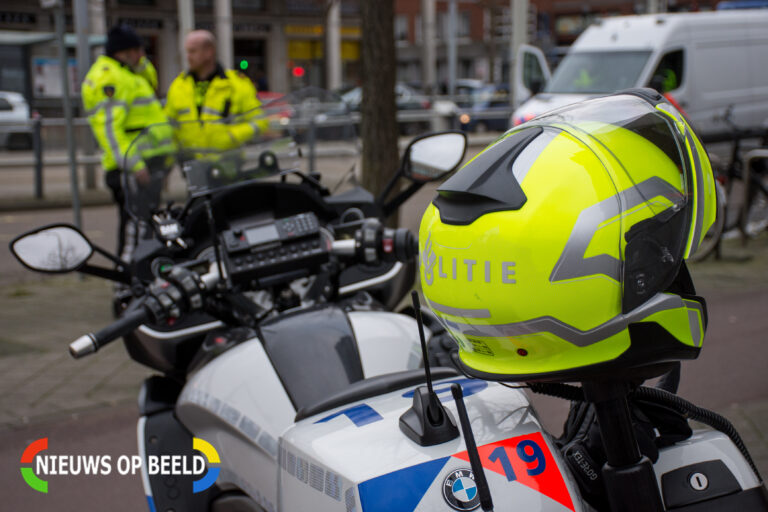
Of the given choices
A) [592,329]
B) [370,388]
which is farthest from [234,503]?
[592,329]

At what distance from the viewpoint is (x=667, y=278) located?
125 centimetres

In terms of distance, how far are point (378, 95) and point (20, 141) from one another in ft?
30.4

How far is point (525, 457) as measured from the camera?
1.36 metres

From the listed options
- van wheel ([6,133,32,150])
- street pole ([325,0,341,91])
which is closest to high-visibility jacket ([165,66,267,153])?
van wheel ([6,133,32,150])

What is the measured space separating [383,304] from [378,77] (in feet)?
14.2

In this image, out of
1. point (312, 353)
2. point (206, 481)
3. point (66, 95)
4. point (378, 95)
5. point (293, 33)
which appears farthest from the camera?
point (293, 33)

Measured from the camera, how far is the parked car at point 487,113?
1870cm

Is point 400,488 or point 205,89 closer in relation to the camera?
point 400,488

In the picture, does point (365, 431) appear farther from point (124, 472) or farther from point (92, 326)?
point (92, 326)

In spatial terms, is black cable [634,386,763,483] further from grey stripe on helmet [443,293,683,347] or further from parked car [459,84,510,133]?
parked car [459,84,510,133]

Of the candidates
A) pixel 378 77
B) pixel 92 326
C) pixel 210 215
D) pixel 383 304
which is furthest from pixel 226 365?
pixel 378 77

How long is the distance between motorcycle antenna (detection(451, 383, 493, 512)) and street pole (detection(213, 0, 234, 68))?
35.3m

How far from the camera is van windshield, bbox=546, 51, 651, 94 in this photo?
40.5ft

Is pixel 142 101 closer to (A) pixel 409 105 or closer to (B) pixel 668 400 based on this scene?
(B) pixel 668 400
